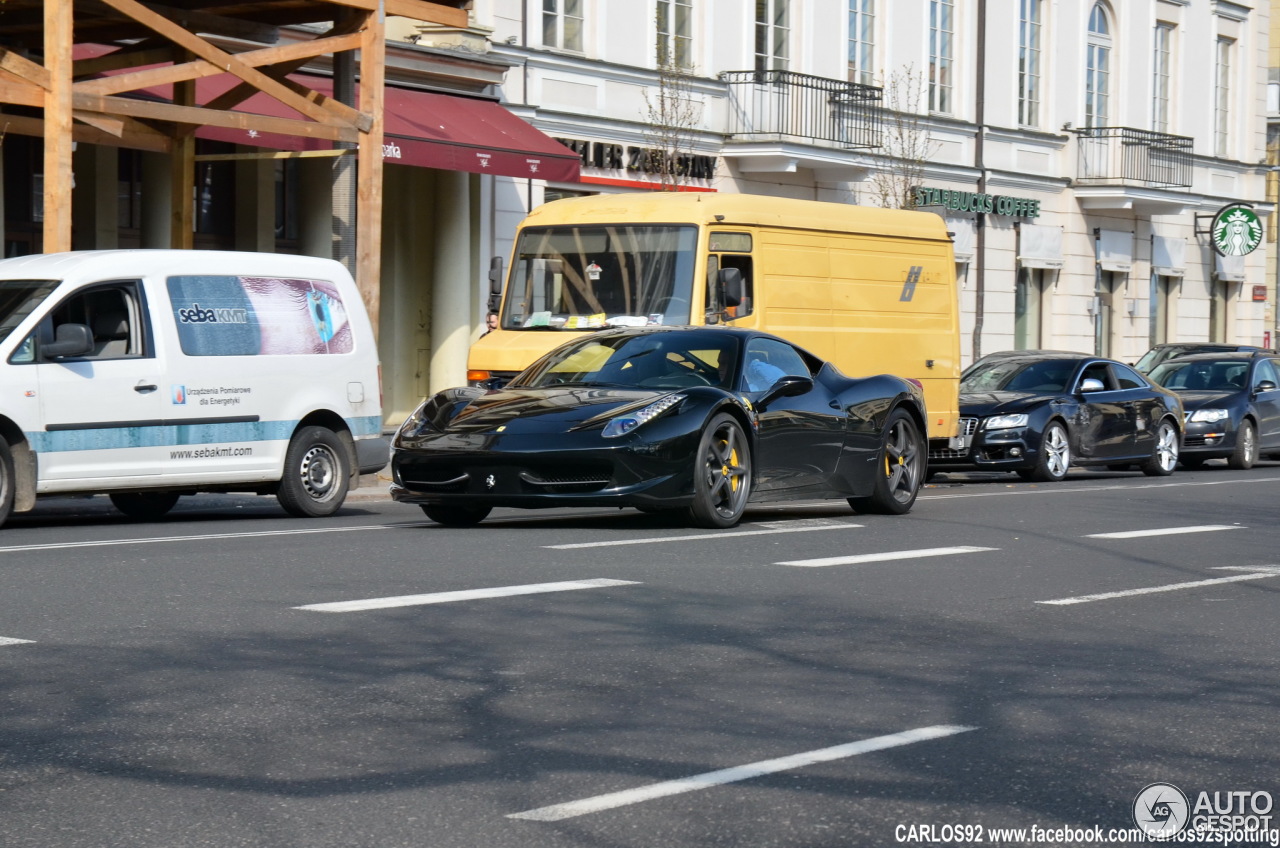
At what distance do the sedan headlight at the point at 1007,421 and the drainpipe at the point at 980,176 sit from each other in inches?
614

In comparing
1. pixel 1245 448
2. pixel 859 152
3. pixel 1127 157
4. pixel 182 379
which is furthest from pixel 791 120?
pixel 182 379

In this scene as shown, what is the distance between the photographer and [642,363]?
1344 cm

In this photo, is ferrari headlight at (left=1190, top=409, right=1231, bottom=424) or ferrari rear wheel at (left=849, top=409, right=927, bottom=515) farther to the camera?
ferrari headlight at (left=1190, top=409, right=1231, bottom=424)

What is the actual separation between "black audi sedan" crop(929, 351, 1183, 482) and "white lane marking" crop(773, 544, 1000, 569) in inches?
354

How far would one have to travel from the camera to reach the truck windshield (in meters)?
18.2

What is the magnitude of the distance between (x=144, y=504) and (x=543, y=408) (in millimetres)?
3828

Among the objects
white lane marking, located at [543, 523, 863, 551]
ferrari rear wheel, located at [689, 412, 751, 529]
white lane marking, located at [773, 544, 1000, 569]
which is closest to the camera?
white lane marking, located at [773, 544, 1000, 569]

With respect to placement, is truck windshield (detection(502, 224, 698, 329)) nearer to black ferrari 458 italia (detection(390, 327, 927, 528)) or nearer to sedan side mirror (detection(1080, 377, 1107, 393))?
black ferrari 458 italia (detection(390, 327, 927, 528))

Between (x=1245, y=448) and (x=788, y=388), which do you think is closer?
(x=788, y=388)

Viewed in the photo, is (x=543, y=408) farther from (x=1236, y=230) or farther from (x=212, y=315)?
(x=1236, y=230)

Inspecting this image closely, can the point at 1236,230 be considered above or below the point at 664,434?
above

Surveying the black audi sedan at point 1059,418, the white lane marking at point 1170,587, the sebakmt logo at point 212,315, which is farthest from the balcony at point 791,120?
the white lane marking at point 1170,587

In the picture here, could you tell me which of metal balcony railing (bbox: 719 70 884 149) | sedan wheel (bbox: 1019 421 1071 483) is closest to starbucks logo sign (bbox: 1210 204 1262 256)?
metal balcony railing (bbox: 719 70 884 149)

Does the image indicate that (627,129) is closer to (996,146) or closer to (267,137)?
(267,137)
